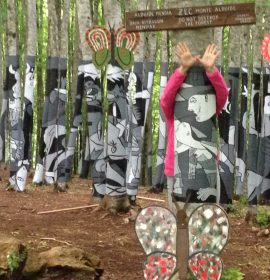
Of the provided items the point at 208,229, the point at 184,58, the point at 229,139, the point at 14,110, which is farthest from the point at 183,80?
the point at 14,110

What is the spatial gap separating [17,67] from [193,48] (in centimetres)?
685

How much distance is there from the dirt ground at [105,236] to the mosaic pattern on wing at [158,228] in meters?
1.03

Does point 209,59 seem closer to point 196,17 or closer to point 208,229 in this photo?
point 196,17

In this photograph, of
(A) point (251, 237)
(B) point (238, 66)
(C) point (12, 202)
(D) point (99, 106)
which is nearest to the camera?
(A) point (251, 237)

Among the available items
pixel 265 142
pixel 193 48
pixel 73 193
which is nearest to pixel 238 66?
pixel 265 142

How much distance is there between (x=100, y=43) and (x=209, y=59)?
396 cm

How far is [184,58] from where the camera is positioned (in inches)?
189

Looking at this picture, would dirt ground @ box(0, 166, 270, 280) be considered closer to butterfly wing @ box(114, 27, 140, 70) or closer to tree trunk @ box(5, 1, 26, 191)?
tree trunk @ box(5, 1, 26, 191)

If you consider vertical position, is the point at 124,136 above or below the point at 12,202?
above

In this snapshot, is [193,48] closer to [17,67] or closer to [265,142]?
[265,142]

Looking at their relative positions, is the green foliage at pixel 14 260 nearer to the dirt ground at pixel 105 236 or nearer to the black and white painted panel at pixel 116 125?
the dirt ground at pixel 105 236

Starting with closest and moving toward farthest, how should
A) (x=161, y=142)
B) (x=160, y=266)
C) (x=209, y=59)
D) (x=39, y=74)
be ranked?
(x=160, y=266) < (x=209, y=59) < (x=161, y=142) < (x=39, y=74)

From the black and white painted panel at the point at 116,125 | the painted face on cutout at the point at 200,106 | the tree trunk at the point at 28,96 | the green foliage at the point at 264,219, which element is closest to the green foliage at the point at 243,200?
the green foliage at the point at 264,219

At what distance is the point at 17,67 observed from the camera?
1136 centimetres
